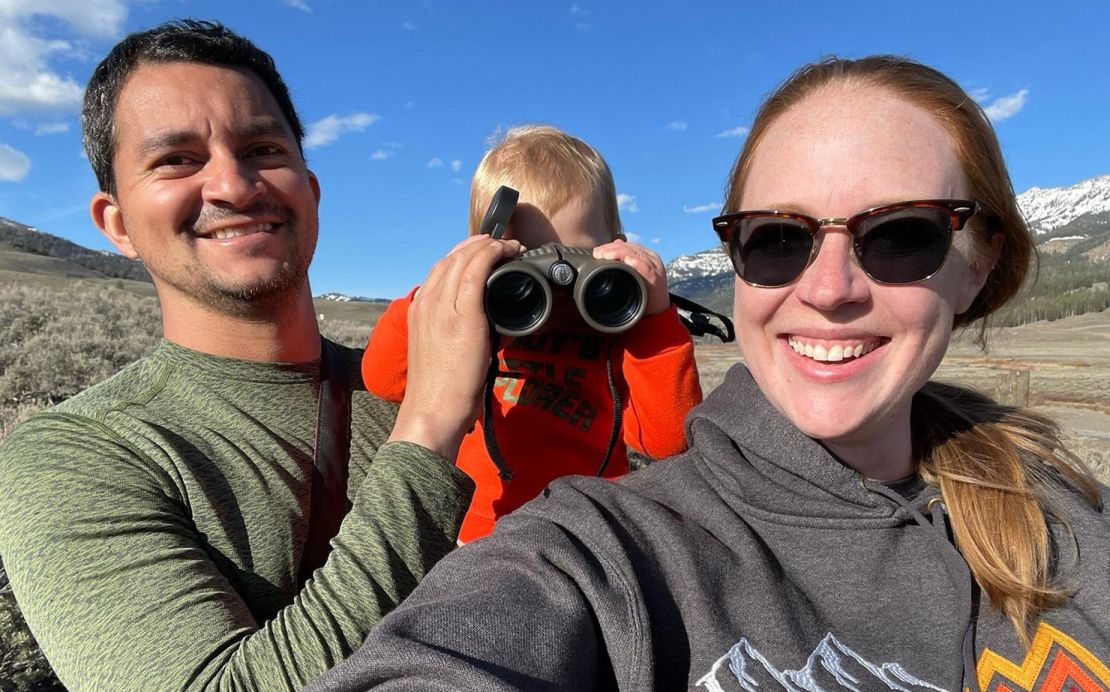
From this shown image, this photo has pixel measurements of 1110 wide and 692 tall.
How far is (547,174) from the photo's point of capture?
2.67 m

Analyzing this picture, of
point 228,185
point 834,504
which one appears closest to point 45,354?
point 228,185

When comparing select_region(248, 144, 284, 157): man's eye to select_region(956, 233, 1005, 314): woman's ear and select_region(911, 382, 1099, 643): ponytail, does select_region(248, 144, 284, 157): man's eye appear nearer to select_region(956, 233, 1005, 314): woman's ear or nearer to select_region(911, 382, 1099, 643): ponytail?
select_region(956, 233, 1005, 314): woman's ear

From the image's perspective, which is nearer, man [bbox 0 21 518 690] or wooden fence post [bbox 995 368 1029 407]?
man [bbox 0 21 518 690]

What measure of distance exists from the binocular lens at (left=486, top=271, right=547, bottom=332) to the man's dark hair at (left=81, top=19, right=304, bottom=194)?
4.60ft

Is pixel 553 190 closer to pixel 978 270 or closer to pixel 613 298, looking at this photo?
pixel 613 298

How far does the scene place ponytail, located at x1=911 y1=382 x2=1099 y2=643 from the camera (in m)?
1.64

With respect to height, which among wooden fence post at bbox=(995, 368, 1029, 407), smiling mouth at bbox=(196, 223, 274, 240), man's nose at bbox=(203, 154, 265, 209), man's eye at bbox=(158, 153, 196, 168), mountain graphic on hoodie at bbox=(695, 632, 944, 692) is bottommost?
wooden fence post at bbox=(995, 368, 1029, 407)

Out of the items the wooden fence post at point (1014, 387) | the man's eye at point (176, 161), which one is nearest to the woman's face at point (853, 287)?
the man's eye at point (176, 161)

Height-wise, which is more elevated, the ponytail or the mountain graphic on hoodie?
the ponytail

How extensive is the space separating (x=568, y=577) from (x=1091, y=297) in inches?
4437

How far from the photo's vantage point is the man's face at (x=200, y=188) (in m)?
2.26

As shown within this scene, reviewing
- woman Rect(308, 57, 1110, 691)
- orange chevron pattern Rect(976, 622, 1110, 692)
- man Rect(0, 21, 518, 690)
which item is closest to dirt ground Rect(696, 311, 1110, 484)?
woman Rect(308, 57, 1110, 691)

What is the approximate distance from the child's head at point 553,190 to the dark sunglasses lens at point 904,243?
1.25 meters

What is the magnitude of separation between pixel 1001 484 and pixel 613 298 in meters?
1.23
